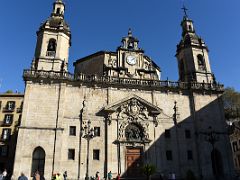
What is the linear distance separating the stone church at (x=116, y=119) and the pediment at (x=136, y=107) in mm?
109

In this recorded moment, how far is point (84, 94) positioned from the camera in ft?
85.9

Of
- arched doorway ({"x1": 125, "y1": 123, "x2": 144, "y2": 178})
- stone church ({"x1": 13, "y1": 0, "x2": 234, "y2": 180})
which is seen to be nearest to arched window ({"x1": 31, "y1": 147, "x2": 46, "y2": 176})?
stone church ({"x1": 13, "y1": 0, "x2": 234, "y2": 180})

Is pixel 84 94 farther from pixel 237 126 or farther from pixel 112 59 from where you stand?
pixel 237 126

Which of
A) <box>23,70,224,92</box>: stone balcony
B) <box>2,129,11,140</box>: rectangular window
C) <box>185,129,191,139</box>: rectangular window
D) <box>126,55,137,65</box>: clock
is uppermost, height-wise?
<box>126,55,137,65</box>: clock

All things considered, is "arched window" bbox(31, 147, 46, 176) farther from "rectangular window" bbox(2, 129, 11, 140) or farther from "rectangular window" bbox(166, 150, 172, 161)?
"rectangular window" bbox(2, 129, 11, 140)

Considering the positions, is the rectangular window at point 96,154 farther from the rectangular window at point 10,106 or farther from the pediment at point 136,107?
the rectangular window at point 10,106

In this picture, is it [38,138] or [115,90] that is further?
[115,90]

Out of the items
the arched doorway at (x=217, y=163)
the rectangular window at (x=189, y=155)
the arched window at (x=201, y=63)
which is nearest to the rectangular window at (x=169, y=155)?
the rectangular window at (x=189, y=155)

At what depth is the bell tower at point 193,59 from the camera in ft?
103

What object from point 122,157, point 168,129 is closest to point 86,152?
point 122,157

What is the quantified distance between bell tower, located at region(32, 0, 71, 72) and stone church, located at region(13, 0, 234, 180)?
108 mm

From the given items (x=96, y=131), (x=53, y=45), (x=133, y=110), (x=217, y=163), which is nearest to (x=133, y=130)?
(x=133, y=110)

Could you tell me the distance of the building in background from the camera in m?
35.1

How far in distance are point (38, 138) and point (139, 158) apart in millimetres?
10212
